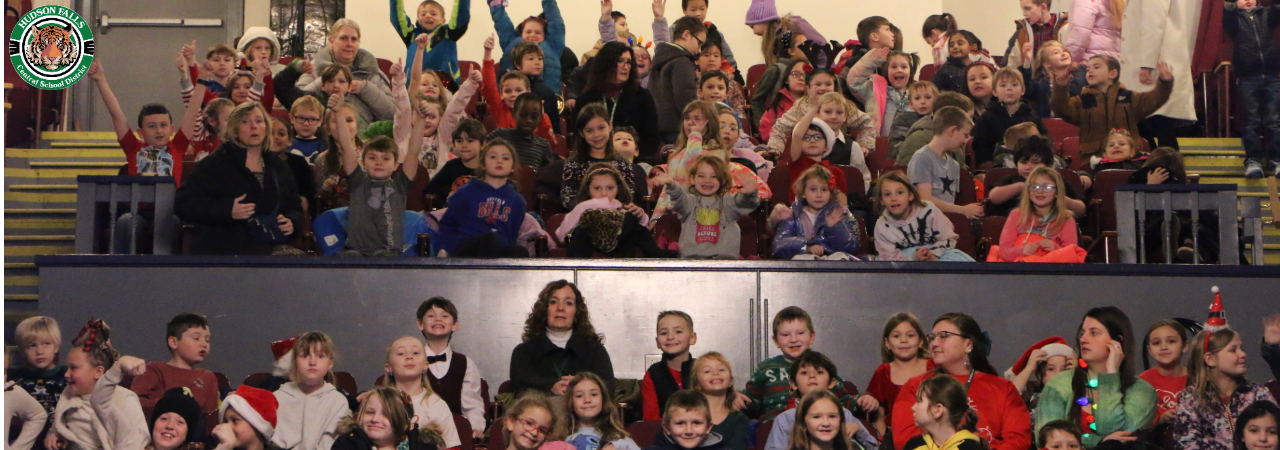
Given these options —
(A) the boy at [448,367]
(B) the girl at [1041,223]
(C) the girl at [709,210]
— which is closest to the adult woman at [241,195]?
(A) the boy at [448,367]

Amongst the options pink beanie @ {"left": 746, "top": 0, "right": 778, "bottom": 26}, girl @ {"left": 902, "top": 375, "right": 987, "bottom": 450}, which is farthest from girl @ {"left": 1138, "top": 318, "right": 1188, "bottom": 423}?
pink beanie @ {"left": 746, "top": 0, "right": 778, "bottom": 26}

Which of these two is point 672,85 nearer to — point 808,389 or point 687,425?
point 808,389

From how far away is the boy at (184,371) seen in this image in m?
5.98

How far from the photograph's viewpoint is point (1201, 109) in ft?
36.0

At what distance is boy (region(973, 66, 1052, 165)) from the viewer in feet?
29.9

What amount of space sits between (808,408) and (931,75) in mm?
6856

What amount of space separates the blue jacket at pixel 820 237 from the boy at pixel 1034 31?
543cm

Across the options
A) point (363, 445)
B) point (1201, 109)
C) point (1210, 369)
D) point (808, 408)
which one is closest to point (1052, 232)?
point (1210, 369)

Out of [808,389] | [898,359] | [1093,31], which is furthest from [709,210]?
[1093,31]

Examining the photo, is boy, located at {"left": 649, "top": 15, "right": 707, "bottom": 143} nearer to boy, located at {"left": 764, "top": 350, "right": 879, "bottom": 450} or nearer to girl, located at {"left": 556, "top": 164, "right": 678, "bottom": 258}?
girl, located at {"left": 556, "top": 164, "right": 678, "bottom": 258}

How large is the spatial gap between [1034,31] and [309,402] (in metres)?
8.27

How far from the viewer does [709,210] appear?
7.08 metres

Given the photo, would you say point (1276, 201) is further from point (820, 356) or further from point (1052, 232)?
point (820, 356)

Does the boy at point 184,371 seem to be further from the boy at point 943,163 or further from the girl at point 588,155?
the boy at point 943,163
